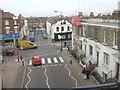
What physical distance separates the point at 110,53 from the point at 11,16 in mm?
23557

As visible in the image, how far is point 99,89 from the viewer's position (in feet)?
4.98

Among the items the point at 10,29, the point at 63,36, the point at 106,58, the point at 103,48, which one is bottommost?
the point at 63,36

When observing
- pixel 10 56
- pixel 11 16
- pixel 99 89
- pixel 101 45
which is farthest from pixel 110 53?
pixel 11 16

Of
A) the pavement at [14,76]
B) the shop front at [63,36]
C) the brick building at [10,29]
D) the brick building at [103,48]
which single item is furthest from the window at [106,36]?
the shop front at [63,36]

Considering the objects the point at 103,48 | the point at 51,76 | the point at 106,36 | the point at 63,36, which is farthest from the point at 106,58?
the point at 63,36

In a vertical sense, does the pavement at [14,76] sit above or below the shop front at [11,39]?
below

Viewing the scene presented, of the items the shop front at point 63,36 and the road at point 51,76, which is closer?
the road at point 51,76

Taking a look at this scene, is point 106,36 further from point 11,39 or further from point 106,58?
point 11,39

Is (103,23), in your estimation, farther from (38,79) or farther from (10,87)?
(10,87)

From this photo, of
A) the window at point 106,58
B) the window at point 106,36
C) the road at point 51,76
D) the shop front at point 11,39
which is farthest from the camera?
the shop front at point 11,39

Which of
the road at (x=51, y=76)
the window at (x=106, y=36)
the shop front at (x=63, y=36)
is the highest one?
the window at (x=106, y=36)

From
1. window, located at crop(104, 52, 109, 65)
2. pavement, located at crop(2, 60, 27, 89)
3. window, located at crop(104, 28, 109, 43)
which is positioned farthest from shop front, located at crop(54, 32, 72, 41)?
window, located at crop(104, 52, 109, 65)

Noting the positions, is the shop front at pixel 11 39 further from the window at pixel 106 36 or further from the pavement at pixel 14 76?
the window at pixel 106 36

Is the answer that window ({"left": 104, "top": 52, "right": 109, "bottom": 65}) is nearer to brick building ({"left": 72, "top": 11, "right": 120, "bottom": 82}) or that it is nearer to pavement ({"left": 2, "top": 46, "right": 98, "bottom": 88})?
brick building ({"left": 72, "top": 11, "right": 120, "bottom": 82})
